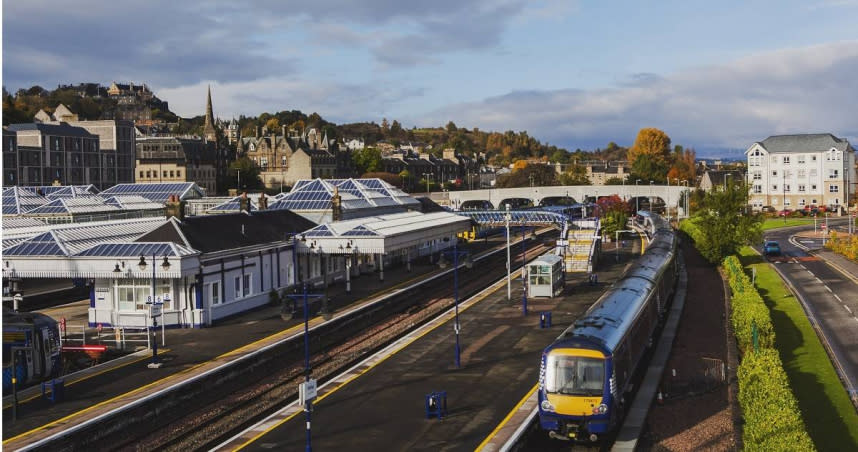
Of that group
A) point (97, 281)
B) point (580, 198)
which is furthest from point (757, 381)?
point (580, 198)

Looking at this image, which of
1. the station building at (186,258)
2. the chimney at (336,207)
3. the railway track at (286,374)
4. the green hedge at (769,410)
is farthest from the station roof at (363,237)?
the green hedge at (769,410)

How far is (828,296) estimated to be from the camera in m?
54.8

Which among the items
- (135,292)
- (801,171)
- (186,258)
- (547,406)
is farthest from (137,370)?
(801,171)

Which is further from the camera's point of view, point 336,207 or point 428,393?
point 336,207

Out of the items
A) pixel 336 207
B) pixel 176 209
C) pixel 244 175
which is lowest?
pixel 336 207

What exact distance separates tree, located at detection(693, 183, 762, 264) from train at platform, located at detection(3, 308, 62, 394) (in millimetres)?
60289

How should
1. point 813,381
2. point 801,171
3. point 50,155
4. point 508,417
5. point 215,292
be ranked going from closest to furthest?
point 508,417 → point 813,381 → point 215,292 → point 50,155 → point 801,171

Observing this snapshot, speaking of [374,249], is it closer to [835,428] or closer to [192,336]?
[192,336]

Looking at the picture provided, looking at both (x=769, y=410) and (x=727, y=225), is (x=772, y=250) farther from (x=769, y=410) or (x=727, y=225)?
(x=769, y=410)

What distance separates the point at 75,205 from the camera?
256 ft

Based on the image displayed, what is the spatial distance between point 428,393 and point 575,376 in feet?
26.6

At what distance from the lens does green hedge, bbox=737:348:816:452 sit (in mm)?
22047

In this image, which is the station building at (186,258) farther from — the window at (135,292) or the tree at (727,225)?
the tree at (727,225)

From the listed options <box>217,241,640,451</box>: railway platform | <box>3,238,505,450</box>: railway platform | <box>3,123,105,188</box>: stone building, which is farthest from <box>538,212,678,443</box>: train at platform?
<box>3,123,105,188</box>: stone building
